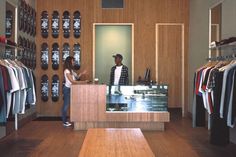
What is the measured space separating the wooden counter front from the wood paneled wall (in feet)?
8.22

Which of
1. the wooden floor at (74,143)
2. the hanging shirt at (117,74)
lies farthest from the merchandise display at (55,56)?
the hanging shirt at (117,74)

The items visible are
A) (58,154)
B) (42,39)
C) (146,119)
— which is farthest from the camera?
(42,39)

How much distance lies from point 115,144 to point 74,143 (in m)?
2.65

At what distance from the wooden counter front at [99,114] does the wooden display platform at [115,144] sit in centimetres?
284

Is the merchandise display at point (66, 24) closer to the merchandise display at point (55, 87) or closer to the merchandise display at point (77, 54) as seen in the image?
the merchandise display at point (77, 54)

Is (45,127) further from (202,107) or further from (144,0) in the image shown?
(144,0)

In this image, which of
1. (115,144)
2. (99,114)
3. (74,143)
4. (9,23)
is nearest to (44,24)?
(9,23)

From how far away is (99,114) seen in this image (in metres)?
6.93

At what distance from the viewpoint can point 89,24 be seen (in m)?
9.39

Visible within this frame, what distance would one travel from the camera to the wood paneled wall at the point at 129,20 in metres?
9.36

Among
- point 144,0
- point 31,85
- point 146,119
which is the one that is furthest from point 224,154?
point 144,0

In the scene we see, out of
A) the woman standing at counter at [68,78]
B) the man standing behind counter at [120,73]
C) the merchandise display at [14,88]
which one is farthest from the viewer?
the man standing behind counter at [120,73]

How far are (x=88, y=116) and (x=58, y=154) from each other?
1929mm

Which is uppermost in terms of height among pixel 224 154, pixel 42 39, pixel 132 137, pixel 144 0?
pixel 144 0
